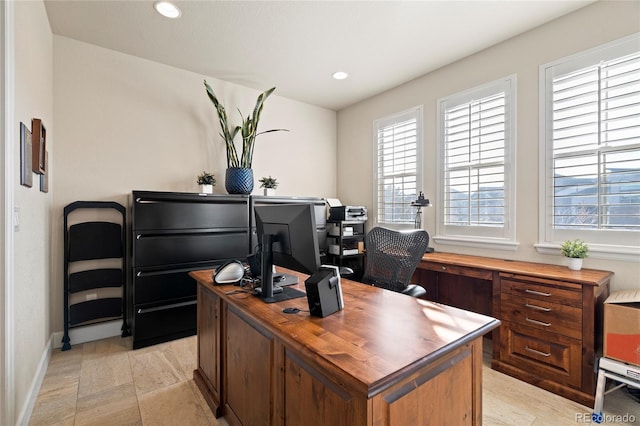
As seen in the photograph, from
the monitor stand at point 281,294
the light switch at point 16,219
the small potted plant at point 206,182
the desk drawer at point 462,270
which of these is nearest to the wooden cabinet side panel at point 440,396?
the monitor stand at point 281,294

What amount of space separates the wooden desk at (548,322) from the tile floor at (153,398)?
0.12 metres

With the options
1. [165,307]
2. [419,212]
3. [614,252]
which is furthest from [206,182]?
[614,252]

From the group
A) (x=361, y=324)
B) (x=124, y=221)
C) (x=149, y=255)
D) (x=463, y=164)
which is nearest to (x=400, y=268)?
(x=361, y=324)

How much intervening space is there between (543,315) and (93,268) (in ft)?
13.0

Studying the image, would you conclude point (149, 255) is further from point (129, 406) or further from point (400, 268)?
point (400, 268)

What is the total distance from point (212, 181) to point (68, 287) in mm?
1662

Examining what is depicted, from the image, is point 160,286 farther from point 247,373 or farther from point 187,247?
point 247,373

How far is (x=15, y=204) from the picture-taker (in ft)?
5.50

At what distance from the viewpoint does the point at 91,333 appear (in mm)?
2945

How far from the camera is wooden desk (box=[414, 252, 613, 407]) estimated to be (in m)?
1.99

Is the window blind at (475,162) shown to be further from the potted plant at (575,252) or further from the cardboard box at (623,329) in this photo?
the cardboard box at (623,329)

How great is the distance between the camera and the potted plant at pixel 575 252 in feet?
7.43

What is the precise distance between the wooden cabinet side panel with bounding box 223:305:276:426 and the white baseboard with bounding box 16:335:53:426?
3.97 ft

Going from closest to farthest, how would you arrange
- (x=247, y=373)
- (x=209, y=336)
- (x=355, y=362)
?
(x=355, y=362) → (x=247, y=373) → (x=209, y=336)
